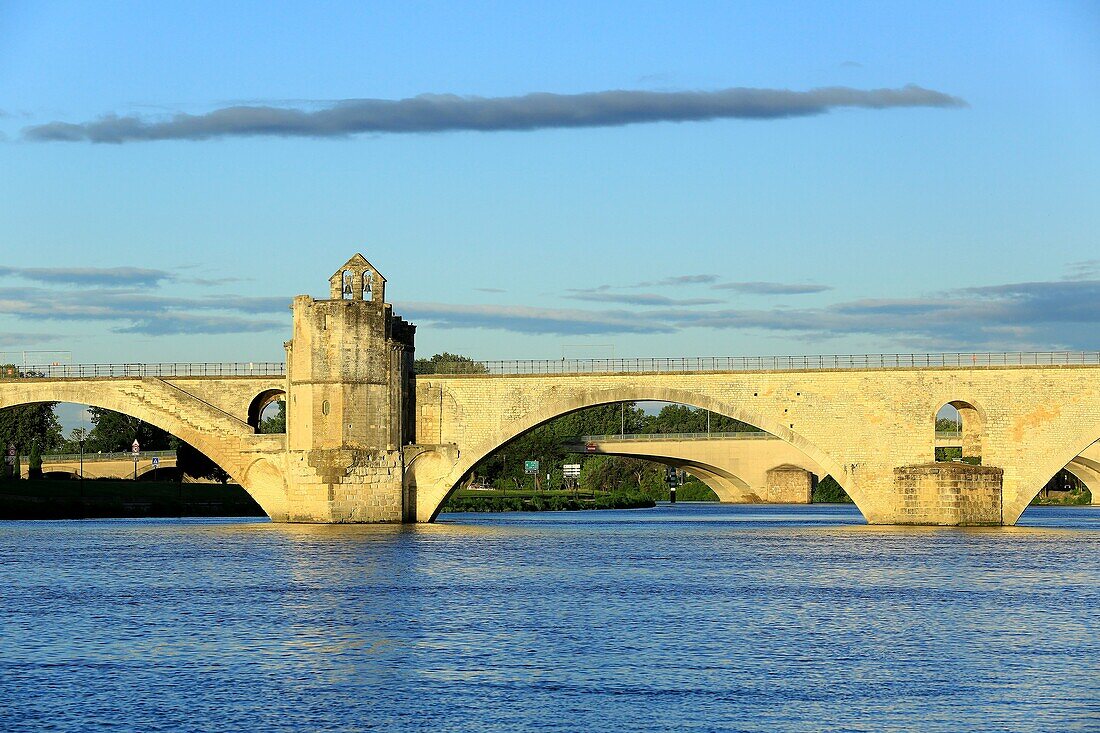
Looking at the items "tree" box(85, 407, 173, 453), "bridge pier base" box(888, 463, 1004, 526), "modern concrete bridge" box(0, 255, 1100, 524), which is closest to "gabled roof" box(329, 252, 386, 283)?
"modern concrete bridge" box(0, 255, 1100, 524)

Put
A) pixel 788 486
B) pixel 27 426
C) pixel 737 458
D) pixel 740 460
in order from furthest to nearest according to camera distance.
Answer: pixel 27 426 → pixel 788 486 → pixel 740 460 → pixel 737 458

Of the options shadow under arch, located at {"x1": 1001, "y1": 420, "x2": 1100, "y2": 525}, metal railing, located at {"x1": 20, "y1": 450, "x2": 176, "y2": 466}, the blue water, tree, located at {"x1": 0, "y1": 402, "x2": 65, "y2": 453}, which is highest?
tree, located at {"x1": 0, "y1": 402, "x2": 65, "y2": 453}

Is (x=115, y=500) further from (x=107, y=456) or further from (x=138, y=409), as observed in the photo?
(x=107, y=456)

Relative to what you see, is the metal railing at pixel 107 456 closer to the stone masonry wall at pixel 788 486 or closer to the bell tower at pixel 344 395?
the bell tower at pixel 344 395

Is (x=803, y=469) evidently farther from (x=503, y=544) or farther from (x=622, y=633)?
(x=622, y=633)

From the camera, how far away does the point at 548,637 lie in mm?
36406

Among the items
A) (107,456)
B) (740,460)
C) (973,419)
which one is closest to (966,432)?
(973,419)

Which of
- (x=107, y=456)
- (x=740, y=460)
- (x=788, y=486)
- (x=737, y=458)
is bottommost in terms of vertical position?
(x=788, y=486)

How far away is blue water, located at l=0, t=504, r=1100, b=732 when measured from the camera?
27203 mm

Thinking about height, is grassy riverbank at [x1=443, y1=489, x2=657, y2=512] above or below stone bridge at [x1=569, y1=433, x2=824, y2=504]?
below

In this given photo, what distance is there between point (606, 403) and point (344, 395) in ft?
43.9

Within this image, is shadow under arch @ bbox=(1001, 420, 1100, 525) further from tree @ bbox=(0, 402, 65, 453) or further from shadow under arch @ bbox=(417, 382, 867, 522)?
tree @ bbox=(0, 402, 65, 453)

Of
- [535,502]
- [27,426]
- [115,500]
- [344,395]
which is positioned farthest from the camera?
[27,426]

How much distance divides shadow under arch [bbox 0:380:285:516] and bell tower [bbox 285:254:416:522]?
444 centimetres
